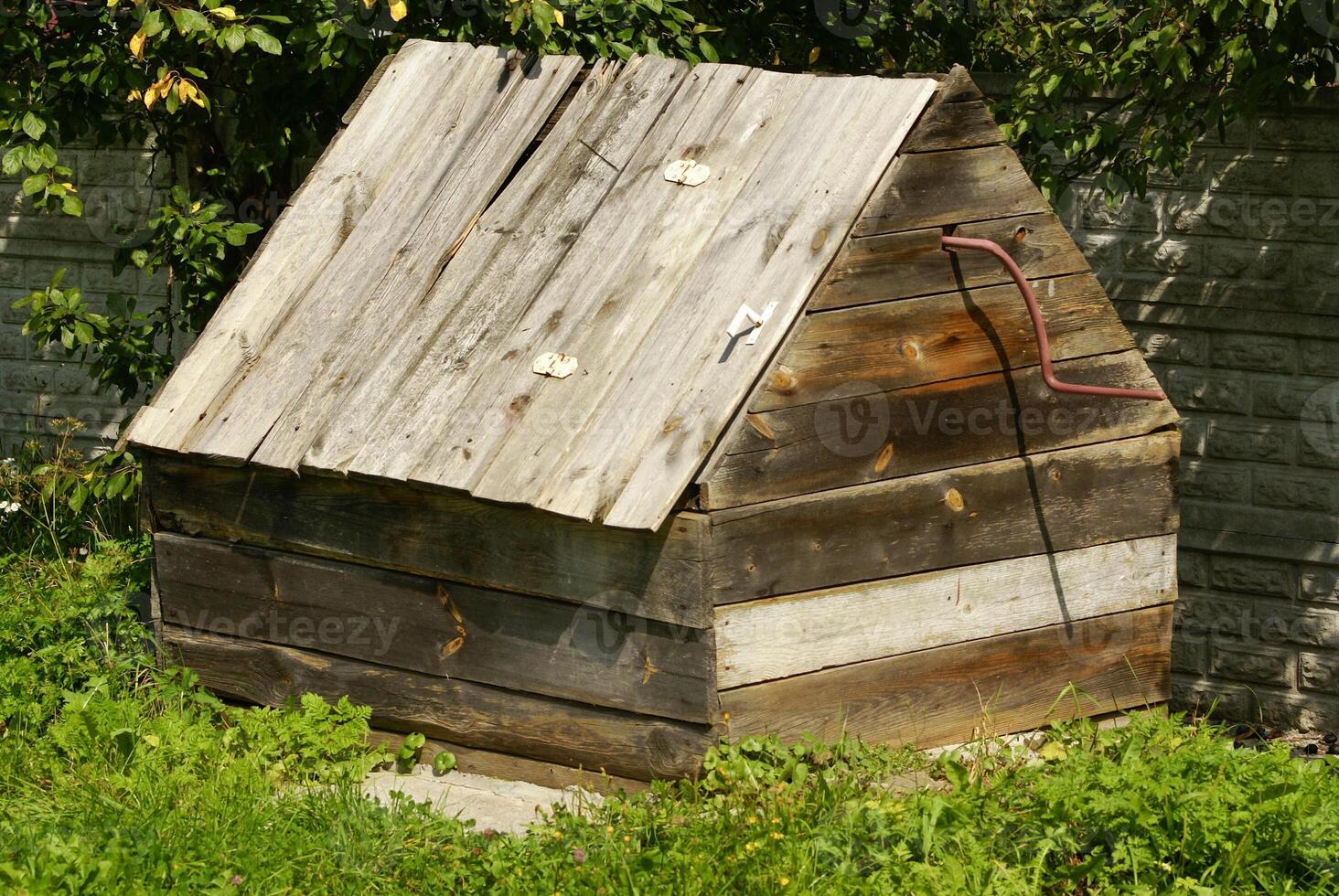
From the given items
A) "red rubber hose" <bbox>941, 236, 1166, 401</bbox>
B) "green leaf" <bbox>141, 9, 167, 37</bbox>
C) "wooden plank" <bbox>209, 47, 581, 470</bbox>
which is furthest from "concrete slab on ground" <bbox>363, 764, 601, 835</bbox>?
"green leaf" <bbox>141, 9, 167, 37</bbox>

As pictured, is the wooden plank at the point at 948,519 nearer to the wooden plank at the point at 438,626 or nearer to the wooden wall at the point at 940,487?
the wooden wall at the point at 940,487

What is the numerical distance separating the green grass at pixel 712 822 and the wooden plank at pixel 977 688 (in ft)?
0.27

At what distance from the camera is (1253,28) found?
5.26m

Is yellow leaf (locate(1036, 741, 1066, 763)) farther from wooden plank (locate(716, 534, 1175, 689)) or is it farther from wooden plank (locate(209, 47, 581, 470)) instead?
wooden plank (locate(209, 47, 581, 470))

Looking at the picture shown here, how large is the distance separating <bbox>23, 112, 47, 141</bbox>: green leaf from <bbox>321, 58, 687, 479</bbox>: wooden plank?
6.39 feet

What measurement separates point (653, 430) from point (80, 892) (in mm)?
Answer: 1756

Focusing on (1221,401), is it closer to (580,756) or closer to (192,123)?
(580,756)

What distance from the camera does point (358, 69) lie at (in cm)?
598

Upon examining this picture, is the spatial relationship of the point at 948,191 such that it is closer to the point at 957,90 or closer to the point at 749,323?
the point at 957,90

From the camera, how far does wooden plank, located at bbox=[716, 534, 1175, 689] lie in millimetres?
3818

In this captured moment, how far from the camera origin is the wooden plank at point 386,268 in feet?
14.0

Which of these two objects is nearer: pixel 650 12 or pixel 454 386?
pixel 454 386

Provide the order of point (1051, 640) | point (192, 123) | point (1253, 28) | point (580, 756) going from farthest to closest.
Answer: point (192, 123) → point (1253, 28) → point (1051, 640) → point (580, 756)

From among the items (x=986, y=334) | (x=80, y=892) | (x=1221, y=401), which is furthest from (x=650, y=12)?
(x=80, y=892)
